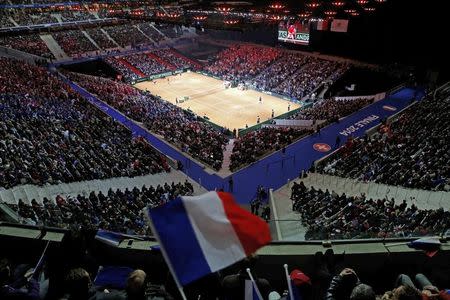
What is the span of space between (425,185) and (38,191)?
1783 centimetres

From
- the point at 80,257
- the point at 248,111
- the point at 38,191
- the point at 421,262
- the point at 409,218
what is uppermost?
the point at 80,257

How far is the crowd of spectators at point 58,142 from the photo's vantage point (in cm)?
1814

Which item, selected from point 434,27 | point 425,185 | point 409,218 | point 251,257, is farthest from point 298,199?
point 434,27

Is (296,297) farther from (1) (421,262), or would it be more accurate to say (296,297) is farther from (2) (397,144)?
(2) (397,144)

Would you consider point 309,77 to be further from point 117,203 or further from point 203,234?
point 203,234

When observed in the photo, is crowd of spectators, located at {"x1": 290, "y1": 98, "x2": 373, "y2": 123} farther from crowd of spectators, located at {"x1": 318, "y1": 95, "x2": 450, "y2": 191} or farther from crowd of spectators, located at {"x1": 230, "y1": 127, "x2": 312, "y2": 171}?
crowd of spectators, located at {"x1": 318, "y1": 95, "x2": 450, "y2": 191}

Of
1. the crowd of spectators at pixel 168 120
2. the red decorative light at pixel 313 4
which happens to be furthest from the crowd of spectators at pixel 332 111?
the red decorative light at pixel 313 4

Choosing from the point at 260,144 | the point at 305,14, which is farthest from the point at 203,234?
the point at 305,14

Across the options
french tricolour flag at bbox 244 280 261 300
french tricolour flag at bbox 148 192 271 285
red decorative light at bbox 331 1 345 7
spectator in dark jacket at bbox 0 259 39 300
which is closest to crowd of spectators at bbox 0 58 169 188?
spectator in dark jacket at bbox 0 259 39 300

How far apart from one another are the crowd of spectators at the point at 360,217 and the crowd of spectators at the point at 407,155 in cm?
270

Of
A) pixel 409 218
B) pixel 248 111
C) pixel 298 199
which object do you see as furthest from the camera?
pixel 248 111

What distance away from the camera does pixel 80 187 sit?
18375 mm

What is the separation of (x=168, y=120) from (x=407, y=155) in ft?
69.9

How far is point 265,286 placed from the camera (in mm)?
4648
